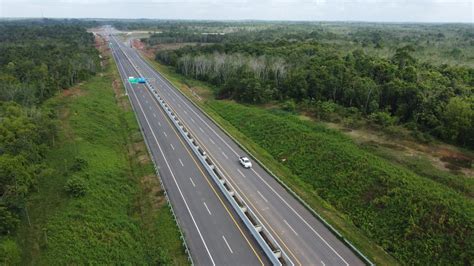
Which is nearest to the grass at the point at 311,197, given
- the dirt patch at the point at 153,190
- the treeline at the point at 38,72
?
the dirt patch at the point at 153,190

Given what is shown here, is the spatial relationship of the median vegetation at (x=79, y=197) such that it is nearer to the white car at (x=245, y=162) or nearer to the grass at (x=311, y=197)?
the white car at (x=245, y=162)

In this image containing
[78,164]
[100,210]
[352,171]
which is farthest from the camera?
[352,171]

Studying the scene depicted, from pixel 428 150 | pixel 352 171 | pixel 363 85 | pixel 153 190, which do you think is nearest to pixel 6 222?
pixel 153 190

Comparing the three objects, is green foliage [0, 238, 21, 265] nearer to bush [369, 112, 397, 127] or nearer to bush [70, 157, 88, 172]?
bush [70, 157, 88, 172]

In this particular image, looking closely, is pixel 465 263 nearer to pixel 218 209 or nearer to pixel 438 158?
pixel 438 158

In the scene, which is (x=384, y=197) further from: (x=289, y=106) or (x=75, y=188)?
(x=289, y=106)

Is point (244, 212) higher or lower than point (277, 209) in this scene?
higher

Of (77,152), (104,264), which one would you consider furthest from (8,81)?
(104,264)
